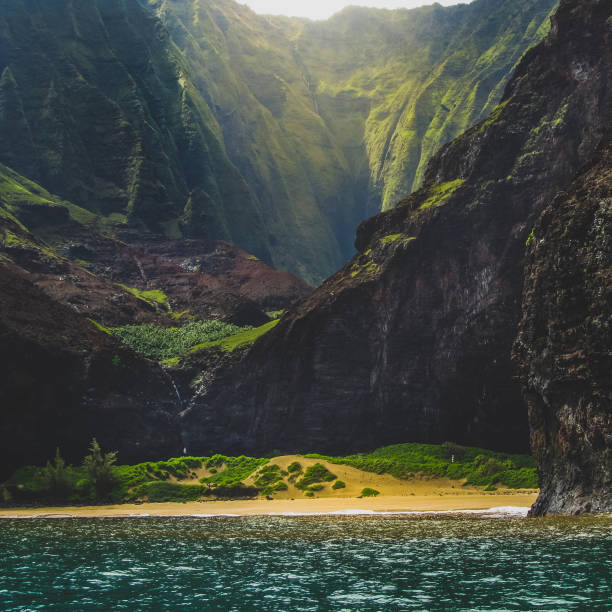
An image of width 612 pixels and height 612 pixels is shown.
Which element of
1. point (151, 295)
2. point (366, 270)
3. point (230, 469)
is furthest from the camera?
point (151, 295)

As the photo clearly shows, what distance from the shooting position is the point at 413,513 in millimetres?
41312

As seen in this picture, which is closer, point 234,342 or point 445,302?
point 445,302

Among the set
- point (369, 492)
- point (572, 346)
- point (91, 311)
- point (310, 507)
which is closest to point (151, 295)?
point (91, 311)

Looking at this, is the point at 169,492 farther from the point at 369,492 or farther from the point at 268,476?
the point at 369,492

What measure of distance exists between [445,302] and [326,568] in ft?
172

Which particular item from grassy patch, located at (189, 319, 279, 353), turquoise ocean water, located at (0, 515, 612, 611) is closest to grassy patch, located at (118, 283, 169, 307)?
grassy patch, located at (189, 319, 279, 353)

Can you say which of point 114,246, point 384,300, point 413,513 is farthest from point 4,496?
point 114,246

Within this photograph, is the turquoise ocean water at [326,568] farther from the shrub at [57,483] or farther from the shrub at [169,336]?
the shrub at [169,336]

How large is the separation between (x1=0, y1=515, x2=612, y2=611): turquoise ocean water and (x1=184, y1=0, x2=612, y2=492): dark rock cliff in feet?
112

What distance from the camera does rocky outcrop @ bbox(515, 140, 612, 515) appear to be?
29.4 metres

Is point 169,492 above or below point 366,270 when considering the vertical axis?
below

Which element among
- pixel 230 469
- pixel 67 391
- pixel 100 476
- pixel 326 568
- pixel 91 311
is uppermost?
pixel 91 311

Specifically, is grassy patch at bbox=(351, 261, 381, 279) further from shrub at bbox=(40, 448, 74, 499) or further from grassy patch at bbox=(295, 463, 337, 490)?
shrub at bbox=(40, 448, 74, 499)

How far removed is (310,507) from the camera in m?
48.6
